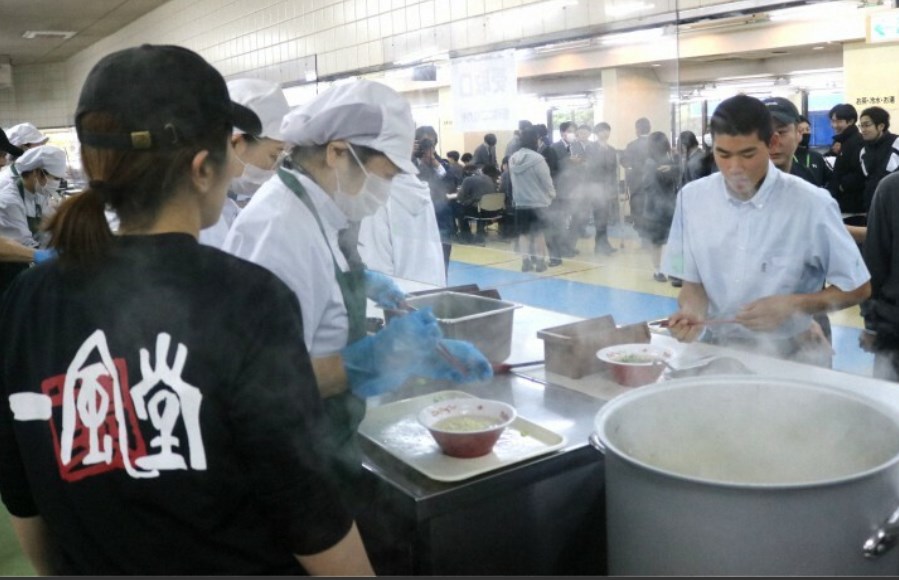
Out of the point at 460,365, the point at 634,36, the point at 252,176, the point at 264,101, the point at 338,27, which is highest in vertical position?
the point at 338,27

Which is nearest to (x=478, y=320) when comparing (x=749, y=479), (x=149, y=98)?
(x=749, y=479)

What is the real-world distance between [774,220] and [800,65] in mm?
12064

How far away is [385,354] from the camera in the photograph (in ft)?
4.76

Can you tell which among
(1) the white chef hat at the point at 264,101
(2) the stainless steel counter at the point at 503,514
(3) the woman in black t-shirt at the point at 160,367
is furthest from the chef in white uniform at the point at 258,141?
→ (3) the woman in black t-shirt at the point at 160,367

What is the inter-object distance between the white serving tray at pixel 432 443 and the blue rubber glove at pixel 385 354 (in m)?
0.11

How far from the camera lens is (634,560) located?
986 millimetres

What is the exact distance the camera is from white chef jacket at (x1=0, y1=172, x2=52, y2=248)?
14.7 ft

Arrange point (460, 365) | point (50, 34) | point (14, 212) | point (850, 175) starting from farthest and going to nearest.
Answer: point (50, 34), point (850, 175), point (14, 212), point (460, 365)

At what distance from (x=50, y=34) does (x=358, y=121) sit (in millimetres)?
9125

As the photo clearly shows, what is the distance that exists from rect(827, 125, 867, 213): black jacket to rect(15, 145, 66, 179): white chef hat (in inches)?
211

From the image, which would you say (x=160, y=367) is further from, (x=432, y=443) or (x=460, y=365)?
(x=460, y=365)

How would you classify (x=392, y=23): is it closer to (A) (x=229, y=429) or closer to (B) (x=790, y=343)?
(B) (x=790, y=343)

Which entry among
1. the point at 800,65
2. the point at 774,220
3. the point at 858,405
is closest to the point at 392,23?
the point at 774,220

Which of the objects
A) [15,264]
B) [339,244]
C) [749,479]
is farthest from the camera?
[15,264]
